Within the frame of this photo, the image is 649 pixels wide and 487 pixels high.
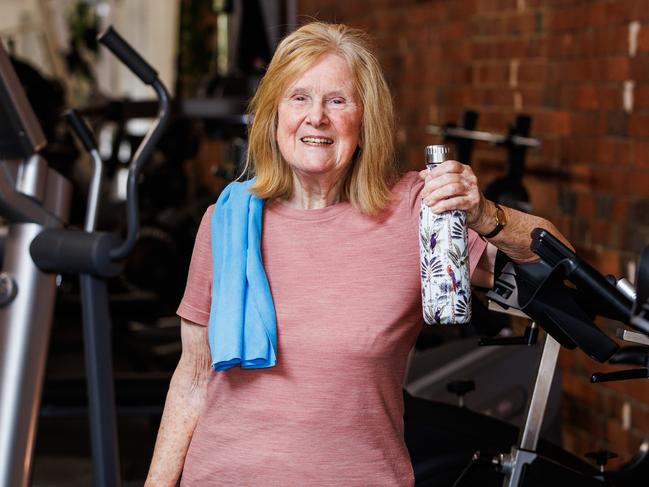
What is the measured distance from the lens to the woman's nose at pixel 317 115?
1626 millimetres

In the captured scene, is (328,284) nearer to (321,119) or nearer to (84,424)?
(321,119)

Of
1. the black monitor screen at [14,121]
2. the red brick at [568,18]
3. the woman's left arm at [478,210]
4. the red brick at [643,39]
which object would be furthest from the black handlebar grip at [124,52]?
the red brick at [568,18]

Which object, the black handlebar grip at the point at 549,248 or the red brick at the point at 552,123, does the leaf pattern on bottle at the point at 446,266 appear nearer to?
the black handlebar grip at the point at 549,248

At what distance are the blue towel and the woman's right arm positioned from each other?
0.31 feet

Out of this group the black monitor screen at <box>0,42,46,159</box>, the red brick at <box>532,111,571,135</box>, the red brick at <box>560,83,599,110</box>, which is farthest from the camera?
the red brick at <box>532,111,571,135</box>

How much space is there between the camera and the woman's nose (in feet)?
5.33

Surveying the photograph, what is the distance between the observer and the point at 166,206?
5.25 meters

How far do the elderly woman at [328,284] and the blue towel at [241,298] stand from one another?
0.02 meters

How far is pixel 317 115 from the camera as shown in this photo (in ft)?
5.34

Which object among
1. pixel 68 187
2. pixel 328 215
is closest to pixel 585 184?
pixel 68 187

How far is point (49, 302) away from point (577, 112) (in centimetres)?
164

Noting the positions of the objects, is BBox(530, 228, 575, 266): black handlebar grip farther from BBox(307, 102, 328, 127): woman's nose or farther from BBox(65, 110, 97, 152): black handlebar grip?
A: BBox(65, 110, 97, 152): black handlebar grip

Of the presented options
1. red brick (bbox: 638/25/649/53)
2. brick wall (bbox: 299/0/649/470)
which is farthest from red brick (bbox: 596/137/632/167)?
red brick (bbox: 638/25/649/53)

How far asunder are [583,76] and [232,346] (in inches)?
75.1
